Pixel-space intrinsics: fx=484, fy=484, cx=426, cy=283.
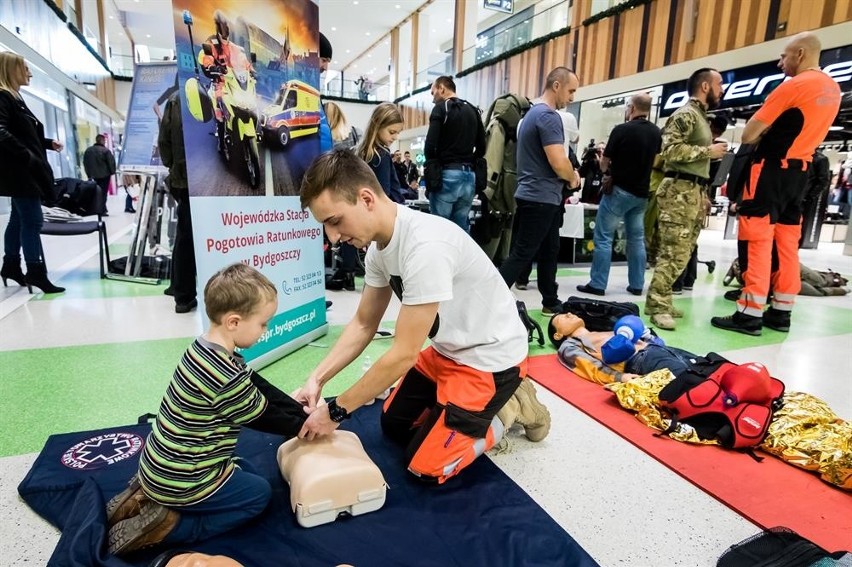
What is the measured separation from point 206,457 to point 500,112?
3.86 meters

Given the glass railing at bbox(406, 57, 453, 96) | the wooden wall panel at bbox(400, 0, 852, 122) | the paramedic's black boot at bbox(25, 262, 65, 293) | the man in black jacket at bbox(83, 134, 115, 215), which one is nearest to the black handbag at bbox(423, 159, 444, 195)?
the paramedic's black boot at bbox(25, 262, 65, 293)

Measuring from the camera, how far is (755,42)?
6.72 m

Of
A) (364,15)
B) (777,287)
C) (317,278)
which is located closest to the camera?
(317,278)

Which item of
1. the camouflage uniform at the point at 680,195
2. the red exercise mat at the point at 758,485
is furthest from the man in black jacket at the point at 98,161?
the red exercise mat at the point at 758,485

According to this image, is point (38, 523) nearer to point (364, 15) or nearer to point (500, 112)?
point (500, 112)

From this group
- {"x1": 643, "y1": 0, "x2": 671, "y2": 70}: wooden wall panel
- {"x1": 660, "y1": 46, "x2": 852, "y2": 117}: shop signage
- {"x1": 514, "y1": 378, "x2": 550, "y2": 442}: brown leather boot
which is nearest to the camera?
{"x1": 514, "y1": 378, "x2": 550, "y2": 442}: brown leather boot

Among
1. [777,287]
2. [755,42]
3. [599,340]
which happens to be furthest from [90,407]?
[755,42]

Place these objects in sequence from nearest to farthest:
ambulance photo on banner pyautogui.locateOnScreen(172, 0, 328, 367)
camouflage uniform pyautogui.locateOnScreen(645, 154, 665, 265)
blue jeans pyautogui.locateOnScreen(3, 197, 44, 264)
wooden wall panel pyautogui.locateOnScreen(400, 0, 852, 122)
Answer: ambulance photo on banner pyautogui.locateOnScreen(172, 0, 328, 367) < blue jeans pyautogui.locateOnScreen(3, 197, 44, 264) < camouflage uniform pyautogui.locateOnScreen(645, 154, 665, 265) < wooden wall panel pyautogui.locateOnScreen(400, 0, 852, 122)

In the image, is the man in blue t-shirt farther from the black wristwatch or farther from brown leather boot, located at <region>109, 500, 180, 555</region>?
brown leather boot, located at <region>109, 500, 180, 555</region>

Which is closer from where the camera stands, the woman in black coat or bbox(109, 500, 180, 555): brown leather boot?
bbox(109, 500, 180, 555): brown leather boot

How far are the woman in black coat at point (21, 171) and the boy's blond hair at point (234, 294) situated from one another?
329cm

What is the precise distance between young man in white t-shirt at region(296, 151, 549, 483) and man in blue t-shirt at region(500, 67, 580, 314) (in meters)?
1.63

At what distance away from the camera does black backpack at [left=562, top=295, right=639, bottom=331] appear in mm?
3137

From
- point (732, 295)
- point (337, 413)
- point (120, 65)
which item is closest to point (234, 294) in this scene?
point (337, 413)
